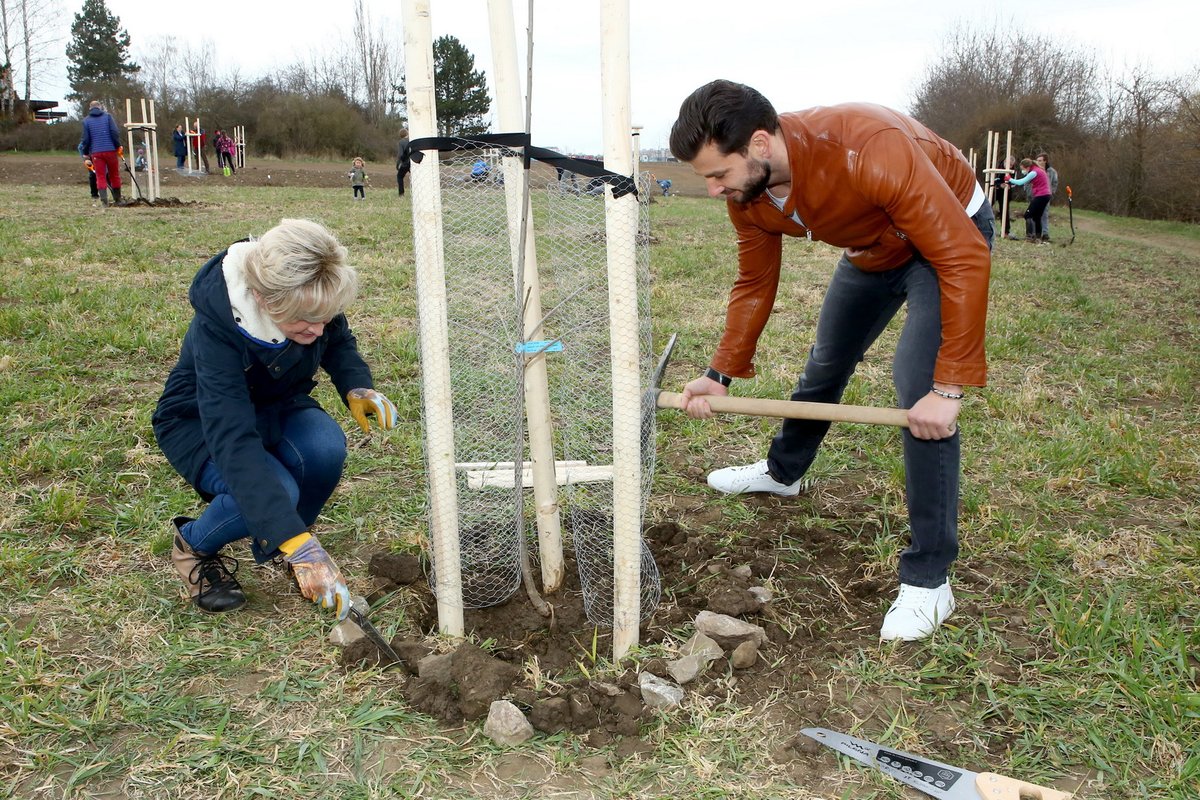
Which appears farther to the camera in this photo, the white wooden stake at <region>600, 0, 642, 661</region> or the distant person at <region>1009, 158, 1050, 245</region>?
the distant person at <region>1009, 158, 1050, 245</region>

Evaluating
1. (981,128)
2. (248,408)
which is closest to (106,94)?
(981,128)

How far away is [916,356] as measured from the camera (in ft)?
8.43

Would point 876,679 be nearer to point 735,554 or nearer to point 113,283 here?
point 735,554

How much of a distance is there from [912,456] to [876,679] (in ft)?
2.17

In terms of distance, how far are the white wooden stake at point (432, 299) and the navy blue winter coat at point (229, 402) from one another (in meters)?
0.40

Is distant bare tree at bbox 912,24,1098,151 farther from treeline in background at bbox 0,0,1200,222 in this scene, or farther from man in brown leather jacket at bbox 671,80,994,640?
man in brown leather jacket at bbox 671,80,994,640

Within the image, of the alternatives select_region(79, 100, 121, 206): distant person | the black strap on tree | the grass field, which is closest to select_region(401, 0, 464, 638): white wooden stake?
Answer: the black strap on tree

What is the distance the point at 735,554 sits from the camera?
3.22 metres

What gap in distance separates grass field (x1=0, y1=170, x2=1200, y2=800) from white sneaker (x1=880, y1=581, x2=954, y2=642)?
7cm

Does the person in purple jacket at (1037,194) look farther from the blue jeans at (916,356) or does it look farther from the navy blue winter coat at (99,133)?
the navy blue winter coat at (99,133)

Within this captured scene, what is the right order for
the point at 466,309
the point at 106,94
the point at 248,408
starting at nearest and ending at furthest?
the point at 248,408, the point at 466,309, the point at 106,94

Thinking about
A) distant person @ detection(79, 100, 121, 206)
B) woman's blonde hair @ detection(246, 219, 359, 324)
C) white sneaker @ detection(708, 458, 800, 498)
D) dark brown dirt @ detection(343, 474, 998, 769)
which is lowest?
dark brown dirt @ detection(343, 474, 998, 769)

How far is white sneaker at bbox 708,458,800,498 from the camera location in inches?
146

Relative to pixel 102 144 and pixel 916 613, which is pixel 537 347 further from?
pixel 102 144
